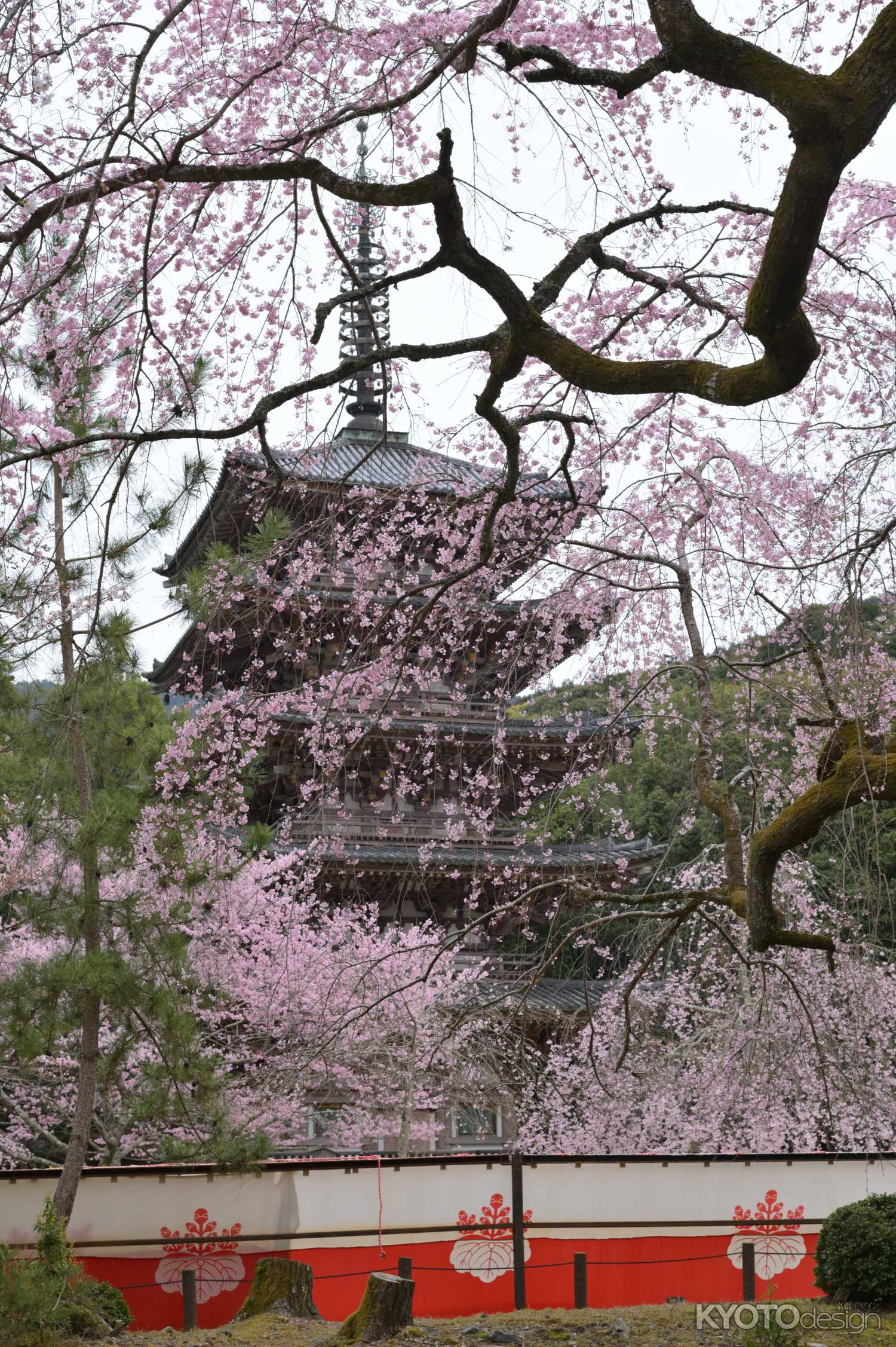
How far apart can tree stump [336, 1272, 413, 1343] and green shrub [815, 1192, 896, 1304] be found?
7.76 feet

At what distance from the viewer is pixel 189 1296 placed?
5820 millimetres

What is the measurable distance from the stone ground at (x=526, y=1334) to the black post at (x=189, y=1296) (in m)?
0.25

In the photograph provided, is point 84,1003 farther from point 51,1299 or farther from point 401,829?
point 401,829

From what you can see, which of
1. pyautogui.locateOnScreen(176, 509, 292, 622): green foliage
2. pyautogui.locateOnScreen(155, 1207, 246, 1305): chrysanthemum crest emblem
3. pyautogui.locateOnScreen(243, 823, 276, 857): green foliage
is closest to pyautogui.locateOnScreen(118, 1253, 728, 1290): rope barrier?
pyautogui.locateOnScreen(155, 1207, 246, 1305): chrysanthemum crest emblem

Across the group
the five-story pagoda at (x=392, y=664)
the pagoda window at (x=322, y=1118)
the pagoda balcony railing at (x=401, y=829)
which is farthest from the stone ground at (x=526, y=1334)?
the pagoda balcony railing at (x=401, y=829)

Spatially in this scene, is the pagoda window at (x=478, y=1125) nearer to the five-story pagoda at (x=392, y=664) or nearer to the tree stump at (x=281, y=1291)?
the five-story pagoda at (x=392, y=664)

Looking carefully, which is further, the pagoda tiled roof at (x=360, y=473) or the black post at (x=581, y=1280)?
the black post at (x=581, y=1280)

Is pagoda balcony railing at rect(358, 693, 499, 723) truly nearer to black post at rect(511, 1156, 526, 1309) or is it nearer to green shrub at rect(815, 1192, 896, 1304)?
black post at rect(511, 1156, 526, 1309)

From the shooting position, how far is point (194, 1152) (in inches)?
254

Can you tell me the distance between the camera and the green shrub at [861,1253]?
5.80 m

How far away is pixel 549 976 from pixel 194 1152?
9670mm

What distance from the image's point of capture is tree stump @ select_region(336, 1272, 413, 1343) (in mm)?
4699

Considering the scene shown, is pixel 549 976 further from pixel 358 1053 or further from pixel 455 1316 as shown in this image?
pixel 455 1316

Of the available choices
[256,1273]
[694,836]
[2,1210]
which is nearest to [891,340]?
[256,1273]
